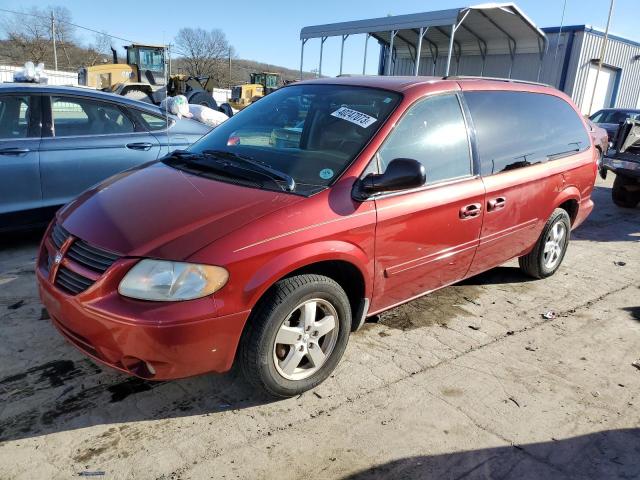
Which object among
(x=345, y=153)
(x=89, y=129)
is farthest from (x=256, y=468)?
(x=89, y=129)

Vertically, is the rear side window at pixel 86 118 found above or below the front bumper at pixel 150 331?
above

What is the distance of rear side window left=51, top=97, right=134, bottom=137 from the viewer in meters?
4.92

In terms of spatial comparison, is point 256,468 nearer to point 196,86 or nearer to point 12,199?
point 12,199

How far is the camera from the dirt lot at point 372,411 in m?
2.36

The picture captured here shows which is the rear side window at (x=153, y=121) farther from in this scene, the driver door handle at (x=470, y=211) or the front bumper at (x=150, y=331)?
the driver door handle at (x=470, y=211)

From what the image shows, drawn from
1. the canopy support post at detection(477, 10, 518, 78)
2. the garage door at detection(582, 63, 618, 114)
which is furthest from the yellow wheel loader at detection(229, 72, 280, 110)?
the garage door at detection(582, 63, 618, 114)

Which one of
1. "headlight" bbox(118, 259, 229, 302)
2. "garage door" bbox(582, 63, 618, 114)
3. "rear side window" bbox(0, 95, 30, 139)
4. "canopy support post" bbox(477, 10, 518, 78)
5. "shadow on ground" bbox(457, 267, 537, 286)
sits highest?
"canopy support post" bbox(477, 10, 518, 78)

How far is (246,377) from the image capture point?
2.62m

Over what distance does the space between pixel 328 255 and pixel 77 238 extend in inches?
51.9

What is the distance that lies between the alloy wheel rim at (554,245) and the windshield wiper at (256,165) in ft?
9.35

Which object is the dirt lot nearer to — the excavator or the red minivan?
the red minivan

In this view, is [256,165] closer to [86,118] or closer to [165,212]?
[165,212]

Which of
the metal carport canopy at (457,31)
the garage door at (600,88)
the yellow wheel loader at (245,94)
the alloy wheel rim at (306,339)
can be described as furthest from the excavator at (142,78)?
the garage door at (600,88)

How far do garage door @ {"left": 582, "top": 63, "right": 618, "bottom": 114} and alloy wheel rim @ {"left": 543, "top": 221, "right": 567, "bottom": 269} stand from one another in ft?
78.7
